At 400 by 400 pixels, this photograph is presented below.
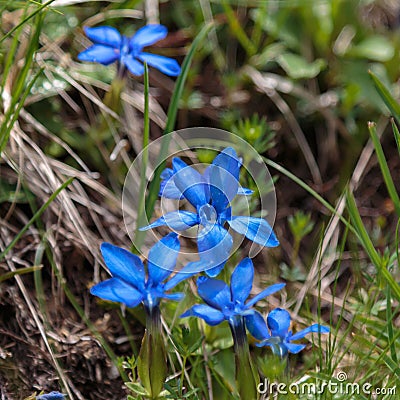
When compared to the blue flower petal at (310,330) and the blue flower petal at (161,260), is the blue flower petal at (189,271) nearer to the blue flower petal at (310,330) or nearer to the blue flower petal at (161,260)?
the blue flower petal at (161,260)

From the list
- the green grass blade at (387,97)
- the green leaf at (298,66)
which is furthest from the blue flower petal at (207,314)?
the green leaf at (298,66)

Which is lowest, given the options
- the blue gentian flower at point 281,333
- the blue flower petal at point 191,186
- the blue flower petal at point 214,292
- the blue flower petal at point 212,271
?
the blue gentian flower at point 281,333

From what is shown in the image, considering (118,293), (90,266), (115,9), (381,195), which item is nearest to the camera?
(118,293)

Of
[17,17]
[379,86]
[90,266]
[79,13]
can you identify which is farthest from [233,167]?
[79,13]

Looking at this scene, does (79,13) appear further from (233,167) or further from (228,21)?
(233,167)

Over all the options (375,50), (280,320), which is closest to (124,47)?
(280,320)

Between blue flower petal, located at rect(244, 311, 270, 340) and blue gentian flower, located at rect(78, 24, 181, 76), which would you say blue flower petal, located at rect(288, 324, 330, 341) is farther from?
blue gentian flower, located at rect(78, 24, 181, 76)
